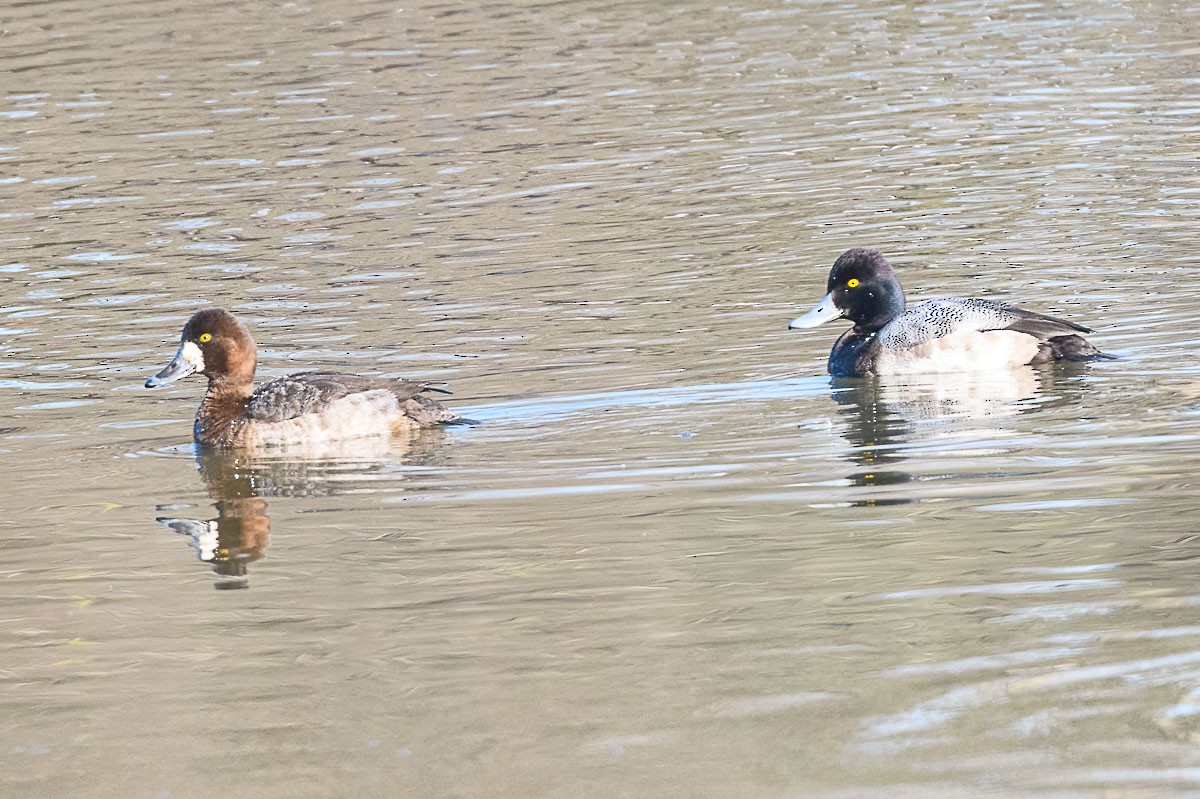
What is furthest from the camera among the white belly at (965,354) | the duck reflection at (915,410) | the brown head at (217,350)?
the white belly at (965,354)

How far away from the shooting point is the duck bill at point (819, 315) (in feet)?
46.2

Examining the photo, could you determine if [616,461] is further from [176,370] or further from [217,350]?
[176,370]

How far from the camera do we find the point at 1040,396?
12281 millimetres

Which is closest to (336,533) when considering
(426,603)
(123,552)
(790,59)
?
(123,552)

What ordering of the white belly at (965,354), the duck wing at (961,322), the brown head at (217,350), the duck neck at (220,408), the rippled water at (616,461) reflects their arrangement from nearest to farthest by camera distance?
1. the rippled water at (616,461)
2. the duck neck at (220,408)
3. the brown head at (217,350)
4. the duck wing at (961,322)
5. the white belly at (965,354)

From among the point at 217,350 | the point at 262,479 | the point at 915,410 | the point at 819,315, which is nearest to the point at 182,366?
the point at 217,350

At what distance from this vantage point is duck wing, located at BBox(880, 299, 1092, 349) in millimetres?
13031

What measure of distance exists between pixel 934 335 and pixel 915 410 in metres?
1.23

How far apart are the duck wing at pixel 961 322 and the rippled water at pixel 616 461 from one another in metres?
0.38

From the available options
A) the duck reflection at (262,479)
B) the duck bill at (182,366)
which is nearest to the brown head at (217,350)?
the duck bill at (182,366)

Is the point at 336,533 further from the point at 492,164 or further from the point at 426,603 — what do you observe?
the point at 492,164

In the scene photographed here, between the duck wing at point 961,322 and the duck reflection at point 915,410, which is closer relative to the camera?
the duck reflection at point 915,410

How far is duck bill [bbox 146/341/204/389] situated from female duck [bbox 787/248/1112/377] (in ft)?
13.7

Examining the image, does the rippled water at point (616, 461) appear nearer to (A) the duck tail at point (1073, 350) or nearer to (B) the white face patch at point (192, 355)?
(A) the duck tail at point (1073, 350)
